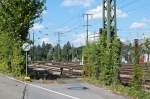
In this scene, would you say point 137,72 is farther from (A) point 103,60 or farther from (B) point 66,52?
(B) point 66,52

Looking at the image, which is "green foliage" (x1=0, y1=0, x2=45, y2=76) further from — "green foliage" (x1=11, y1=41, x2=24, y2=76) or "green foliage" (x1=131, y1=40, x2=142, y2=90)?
"green foliage" (x1=131, y1=40, x2=142, y2=90)

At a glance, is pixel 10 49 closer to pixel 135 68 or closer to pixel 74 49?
pixel 135 68

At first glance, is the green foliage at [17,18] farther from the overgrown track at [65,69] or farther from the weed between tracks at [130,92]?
the weed between tracks at [130,92]

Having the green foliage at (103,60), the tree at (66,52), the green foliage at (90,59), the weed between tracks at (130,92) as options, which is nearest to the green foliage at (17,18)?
the green foliage at (90,59)

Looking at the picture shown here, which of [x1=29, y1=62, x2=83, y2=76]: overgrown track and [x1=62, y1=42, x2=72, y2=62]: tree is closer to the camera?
[x1=29, y1=62, x2=83, y2=76]: overgrown track

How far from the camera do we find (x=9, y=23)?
42938 millimetres

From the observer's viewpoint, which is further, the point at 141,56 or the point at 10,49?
the point at 10,49

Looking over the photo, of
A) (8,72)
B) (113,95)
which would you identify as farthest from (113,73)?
(8,72)

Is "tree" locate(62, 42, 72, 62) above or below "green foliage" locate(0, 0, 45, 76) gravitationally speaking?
above

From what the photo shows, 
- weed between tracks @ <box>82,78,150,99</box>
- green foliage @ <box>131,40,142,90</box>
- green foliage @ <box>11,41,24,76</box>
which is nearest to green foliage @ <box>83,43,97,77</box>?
weed between tracks @ <box>82,78,150,99</box>

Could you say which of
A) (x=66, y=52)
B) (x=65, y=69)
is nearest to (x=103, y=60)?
(x=65, y=69)

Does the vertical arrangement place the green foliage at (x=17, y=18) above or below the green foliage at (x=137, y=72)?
above

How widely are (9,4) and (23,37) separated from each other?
349 centimetres

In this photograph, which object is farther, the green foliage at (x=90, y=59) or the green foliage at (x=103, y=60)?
the green foliage at (x=90, y=59)
